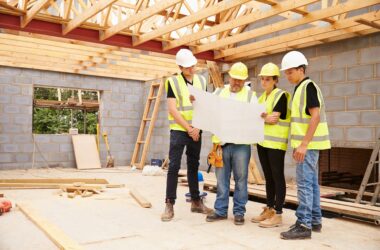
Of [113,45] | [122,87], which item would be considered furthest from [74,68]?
[113,45]

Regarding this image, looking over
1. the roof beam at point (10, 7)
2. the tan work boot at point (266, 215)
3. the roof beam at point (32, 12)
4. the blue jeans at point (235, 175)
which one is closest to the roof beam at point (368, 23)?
the blue jeans at point (235, 175)

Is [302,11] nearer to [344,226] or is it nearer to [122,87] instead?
[344,226]

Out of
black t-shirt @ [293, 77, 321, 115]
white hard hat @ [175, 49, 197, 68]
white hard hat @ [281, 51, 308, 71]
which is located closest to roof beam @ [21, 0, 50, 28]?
white hard hat @ [175, 49, 197, 68]

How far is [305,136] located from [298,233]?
2.38 ft

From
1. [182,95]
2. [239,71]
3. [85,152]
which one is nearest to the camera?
[239,71]

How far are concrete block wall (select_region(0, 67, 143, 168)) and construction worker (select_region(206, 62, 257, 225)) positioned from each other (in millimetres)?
6275

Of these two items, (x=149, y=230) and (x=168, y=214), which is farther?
(x=168, y=214)

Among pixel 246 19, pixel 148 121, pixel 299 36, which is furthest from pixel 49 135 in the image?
pixel 299 36

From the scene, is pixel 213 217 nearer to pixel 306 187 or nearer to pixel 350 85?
pixel 306 187

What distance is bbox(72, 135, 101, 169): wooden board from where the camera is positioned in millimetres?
8898

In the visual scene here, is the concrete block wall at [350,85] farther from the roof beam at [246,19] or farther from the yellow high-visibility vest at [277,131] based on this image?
the yellow high-visibility vest at [277,131]

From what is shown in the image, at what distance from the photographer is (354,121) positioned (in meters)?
5.24

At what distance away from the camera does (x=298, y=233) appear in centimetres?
287

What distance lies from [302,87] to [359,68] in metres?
2.76
